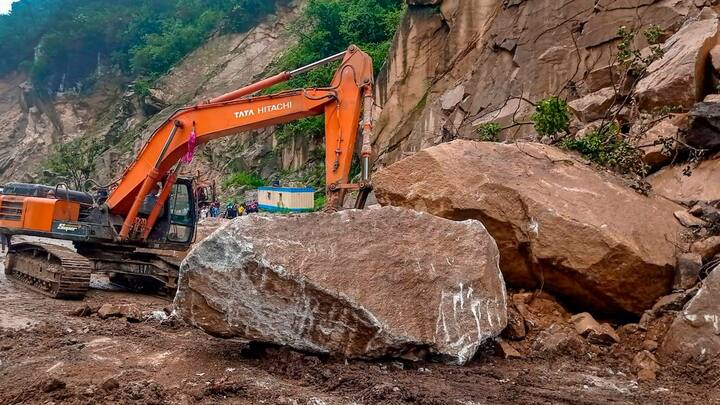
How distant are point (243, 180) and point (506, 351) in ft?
87.5

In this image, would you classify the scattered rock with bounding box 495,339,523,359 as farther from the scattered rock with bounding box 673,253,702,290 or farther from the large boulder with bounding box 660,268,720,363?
the scattered rock with bounding box 673,253,702,290

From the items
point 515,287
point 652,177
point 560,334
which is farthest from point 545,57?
point 560,334

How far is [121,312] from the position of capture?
7594 mm

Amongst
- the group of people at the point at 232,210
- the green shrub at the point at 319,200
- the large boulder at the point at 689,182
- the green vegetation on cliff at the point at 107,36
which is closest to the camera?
the large boulder at the point at 689,182

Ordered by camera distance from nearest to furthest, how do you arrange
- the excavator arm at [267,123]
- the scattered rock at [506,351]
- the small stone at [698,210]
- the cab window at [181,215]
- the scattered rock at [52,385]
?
the scattered rock at [52,385]
the scattered rock at [506,351]
the small stone at [698,210]
the excavator arm at [267,123]
the cab window at [181,215]

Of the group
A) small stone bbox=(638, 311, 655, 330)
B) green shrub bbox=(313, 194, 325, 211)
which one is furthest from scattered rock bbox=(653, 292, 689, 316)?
green shrub bbox=(313, 194, 325, 211)

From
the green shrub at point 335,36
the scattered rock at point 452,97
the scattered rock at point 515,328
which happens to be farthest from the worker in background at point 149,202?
the green shrub at point 335,36

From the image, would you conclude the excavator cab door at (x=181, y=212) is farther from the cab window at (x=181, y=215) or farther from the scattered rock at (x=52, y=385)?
the scattered rock at (x=52, y=385)

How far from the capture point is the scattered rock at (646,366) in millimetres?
4953

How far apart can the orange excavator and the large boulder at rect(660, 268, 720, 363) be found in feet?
14.3

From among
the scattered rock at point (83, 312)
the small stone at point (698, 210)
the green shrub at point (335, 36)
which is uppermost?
the green shrub at point (335, 36)

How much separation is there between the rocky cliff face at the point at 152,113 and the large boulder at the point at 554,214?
2291 centimetres

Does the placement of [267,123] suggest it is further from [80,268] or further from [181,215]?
[80,268]

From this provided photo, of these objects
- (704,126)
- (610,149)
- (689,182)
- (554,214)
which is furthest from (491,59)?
(554,214)
